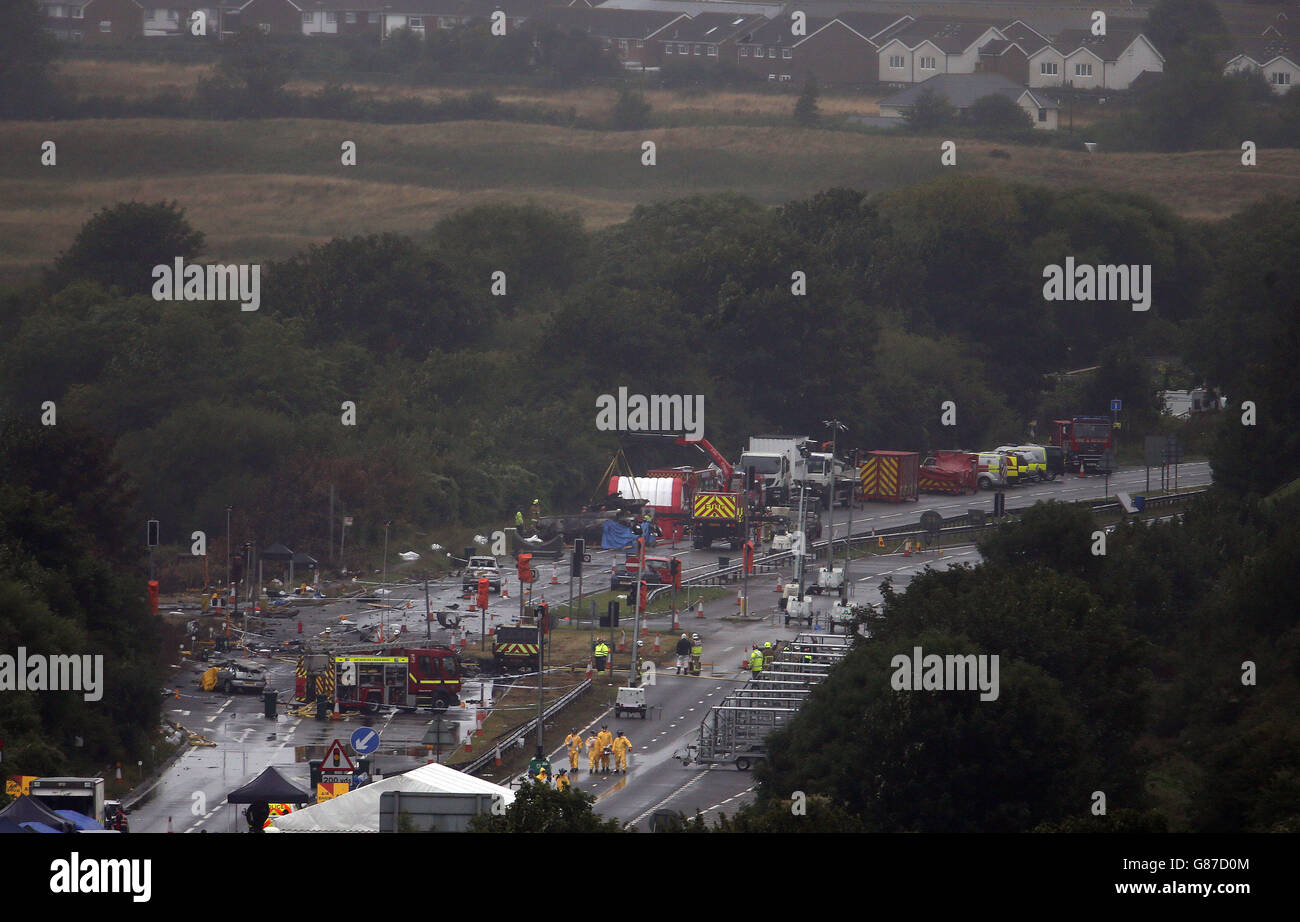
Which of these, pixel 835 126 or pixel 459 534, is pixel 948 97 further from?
pixel 459 534

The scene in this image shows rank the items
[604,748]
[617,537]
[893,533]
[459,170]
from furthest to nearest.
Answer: [459,170] < [893,533] < [617,537] < [604,748]

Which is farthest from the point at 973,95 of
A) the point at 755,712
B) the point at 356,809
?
the point at 356,809

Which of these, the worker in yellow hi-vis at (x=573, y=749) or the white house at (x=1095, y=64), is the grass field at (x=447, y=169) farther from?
the worker in yellow hi-vis at (x=573, y=749)

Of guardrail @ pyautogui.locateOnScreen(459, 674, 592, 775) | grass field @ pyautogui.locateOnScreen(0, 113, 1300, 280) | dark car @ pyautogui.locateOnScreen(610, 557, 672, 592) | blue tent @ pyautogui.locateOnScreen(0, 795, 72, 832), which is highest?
grass field @ pyautogui.locateOnScreen(0, 113, 1300, 280)

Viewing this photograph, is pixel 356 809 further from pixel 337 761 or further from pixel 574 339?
pixel 574 339

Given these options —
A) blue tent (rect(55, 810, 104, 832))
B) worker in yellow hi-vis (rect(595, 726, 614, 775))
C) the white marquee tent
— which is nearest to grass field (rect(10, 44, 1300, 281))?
worker in yellow hi-vis (rect(595, 726, 614, 775))

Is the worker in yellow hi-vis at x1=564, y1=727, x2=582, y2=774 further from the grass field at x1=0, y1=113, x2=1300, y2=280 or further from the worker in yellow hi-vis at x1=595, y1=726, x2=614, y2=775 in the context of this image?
the grass field at x1=0, y1=113, x2=1300, y2=280

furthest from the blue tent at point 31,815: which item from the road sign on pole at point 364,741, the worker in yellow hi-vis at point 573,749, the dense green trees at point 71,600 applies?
the worker in yellow hi-vis at point 573,749
